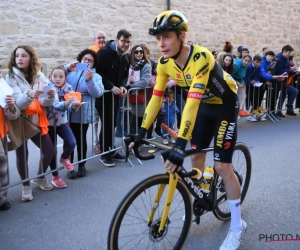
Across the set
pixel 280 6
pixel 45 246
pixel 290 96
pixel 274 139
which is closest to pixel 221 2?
pixel 280 6

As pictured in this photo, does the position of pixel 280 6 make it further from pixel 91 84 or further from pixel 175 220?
pixel 175 220

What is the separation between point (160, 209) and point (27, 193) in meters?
2.10

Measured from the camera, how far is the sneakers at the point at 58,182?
4.71 m

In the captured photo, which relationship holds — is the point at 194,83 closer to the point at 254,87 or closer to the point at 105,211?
the point at 105,211

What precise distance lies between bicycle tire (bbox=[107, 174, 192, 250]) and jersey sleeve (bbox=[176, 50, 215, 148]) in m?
0.39

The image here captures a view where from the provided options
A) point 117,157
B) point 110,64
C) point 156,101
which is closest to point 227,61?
point 110,64

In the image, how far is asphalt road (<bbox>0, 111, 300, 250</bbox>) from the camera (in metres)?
3.39

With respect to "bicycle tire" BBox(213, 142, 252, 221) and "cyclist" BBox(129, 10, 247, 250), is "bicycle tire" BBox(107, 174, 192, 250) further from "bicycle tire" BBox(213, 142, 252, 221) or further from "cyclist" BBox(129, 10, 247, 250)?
"bicycle tire" BBox(213, 142, 252, 221)

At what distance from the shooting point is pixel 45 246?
3303 mm

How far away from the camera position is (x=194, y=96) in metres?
2.65

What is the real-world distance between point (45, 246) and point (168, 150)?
159cm

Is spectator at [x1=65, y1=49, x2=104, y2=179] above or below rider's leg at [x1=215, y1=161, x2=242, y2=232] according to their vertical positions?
above

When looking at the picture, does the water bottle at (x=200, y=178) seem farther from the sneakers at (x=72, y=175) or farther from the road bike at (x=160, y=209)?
the sneakers at (x=72, y=175)

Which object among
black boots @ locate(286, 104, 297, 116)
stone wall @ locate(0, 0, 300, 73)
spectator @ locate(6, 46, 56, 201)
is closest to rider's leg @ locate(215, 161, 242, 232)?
spectator @ locate(6, 46, 56, 201)
